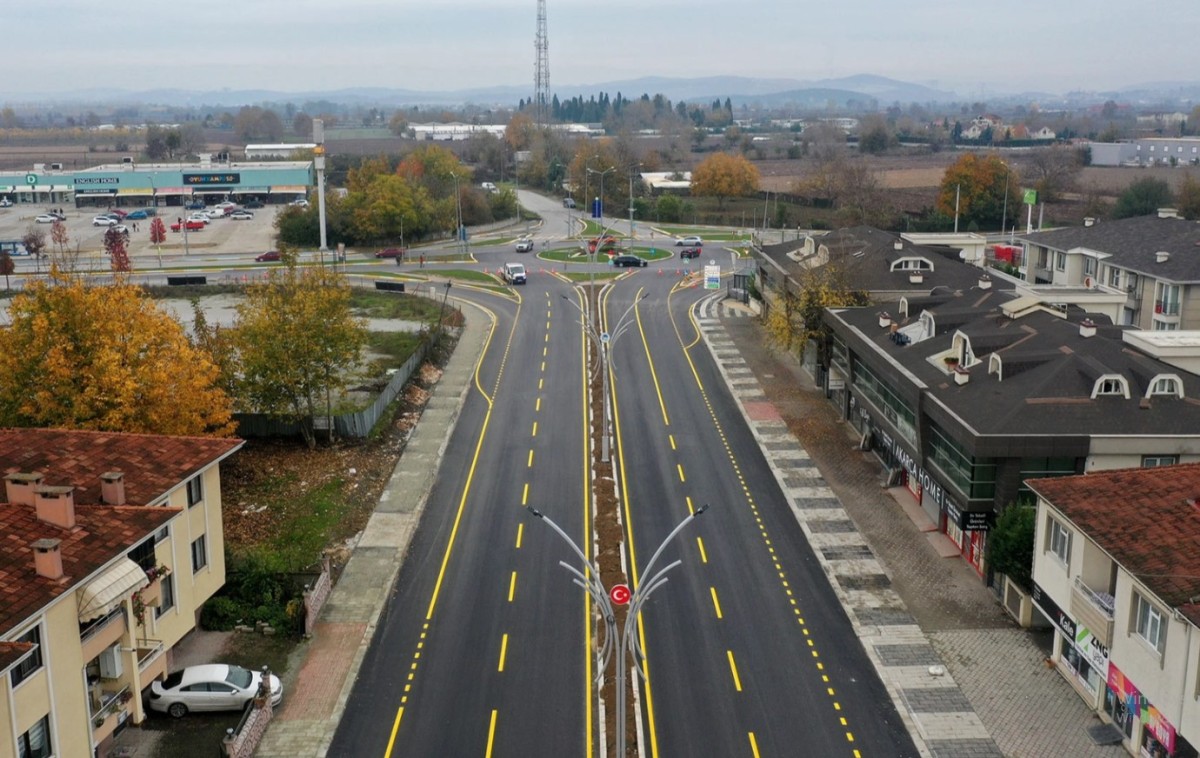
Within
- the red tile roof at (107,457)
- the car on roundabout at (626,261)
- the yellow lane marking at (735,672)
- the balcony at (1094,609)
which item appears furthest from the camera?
the car on roundabout at (626,261)

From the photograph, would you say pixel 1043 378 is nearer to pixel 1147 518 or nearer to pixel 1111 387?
pixel 1111 387

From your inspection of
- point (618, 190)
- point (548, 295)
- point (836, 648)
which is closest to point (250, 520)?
point (836, 648)

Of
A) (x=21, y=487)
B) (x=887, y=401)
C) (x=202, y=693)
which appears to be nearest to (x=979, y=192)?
(x=887, y=401)

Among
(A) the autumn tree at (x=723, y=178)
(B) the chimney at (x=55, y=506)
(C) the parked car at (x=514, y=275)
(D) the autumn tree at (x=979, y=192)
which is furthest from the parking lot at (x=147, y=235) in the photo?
(B) the chimney at (x=55, y=506)

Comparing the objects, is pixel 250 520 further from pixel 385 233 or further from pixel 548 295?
pixel 385 233

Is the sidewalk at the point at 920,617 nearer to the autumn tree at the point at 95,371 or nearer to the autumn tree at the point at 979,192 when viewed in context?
the autumn tree at the point at 95,371
